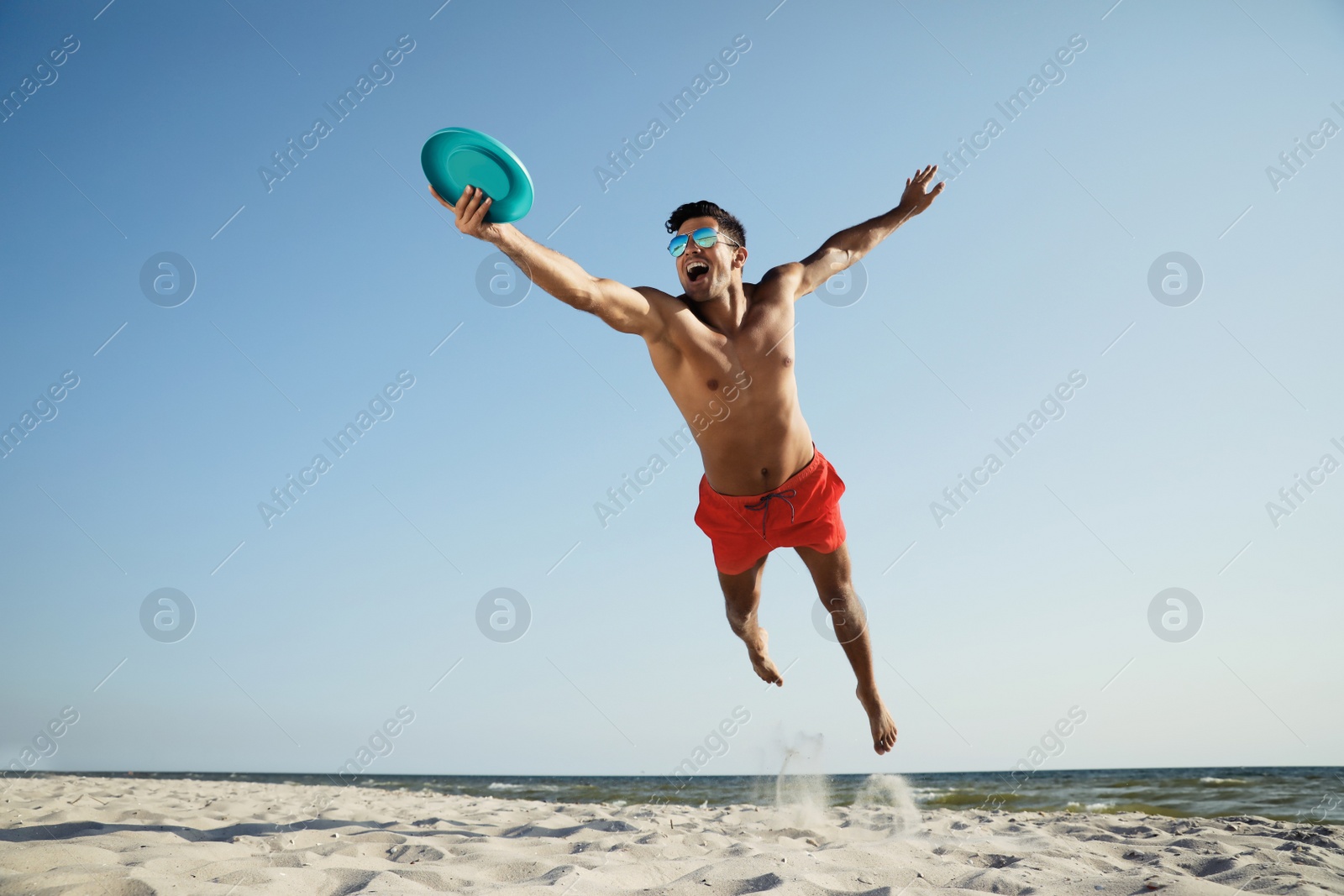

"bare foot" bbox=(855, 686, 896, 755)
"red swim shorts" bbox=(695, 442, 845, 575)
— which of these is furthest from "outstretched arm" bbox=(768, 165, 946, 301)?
"bare foot" bbox=(855, 686, 896, 755)

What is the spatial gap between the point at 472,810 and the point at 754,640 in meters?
3.47

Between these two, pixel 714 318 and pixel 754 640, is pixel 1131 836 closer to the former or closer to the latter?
pixel 754 640

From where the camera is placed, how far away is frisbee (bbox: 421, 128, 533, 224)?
322 cm

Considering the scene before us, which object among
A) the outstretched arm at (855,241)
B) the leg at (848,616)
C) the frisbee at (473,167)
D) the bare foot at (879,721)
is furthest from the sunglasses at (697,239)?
the bare foot at (879,721)

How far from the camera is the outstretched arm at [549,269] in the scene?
10.4 ft

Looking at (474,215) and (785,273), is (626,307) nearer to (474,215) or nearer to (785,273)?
(474,215)

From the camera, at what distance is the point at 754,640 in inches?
235

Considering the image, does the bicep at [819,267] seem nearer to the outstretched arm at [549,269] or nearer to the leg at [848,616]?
the outstretched arm at [549,269]

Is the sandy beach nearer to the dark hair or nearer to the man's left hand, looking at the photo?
the dark hair

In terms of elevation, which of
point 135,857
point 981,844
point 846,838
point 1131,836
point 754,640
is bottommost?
point 1131,836

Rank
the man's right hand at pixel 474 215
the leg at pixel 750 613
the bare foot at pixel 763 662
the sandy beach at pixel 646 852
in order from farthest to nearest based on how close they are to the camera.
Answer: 1. the bare foot at pixel 763 662
2. the leg at pixel 750 613
3. the sandy beach at pixel 646 852
4. the man's right hand at pixel 474 215

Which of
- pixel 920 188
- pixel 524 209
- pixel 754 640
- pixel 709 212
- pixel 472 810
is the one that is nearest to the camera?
pixel 524 209

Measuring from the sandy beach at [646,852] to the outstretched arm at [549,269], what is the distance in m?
2.63

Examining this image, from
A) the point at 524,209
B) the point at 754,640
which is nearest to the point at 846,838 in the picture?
the point at 754,640
